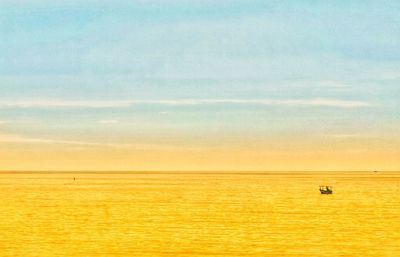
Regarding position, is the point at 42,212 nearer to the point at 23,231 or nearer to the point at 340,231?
the point at 23,231

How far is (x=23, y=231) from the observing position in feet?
116

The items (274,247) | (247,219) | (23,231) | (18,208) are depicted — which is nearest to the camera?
(274,247)

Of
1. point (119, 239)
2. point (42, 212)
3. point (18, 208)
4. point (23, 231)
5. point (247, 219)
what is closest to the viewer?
point (119, 239)

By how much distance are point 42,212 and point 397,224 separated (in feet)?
89.3

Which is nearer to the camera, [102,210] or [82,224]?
[82,224]

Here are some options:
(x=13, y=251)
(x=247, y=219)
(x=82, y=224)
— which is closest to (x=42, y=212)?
(x=82, y=224)

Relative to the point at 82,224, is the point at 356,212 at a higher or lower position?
higher

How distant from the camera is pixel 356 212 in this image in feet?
163

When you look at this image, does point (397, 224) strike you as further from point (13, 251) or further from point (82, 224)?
point (13, 251)

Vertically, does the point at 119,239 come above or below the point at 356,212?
below

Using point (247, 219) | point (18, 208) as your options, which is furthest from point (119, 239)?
point (18, 208)

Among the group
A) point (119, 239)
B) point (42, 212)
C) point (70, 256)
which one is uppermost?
point (42, 212)

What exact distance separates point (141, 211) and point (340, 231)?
62.0ft

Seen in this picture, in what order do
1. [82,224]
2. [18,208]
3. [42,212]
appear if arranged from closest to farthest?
[82,224]
[42,212]
[18,208]
